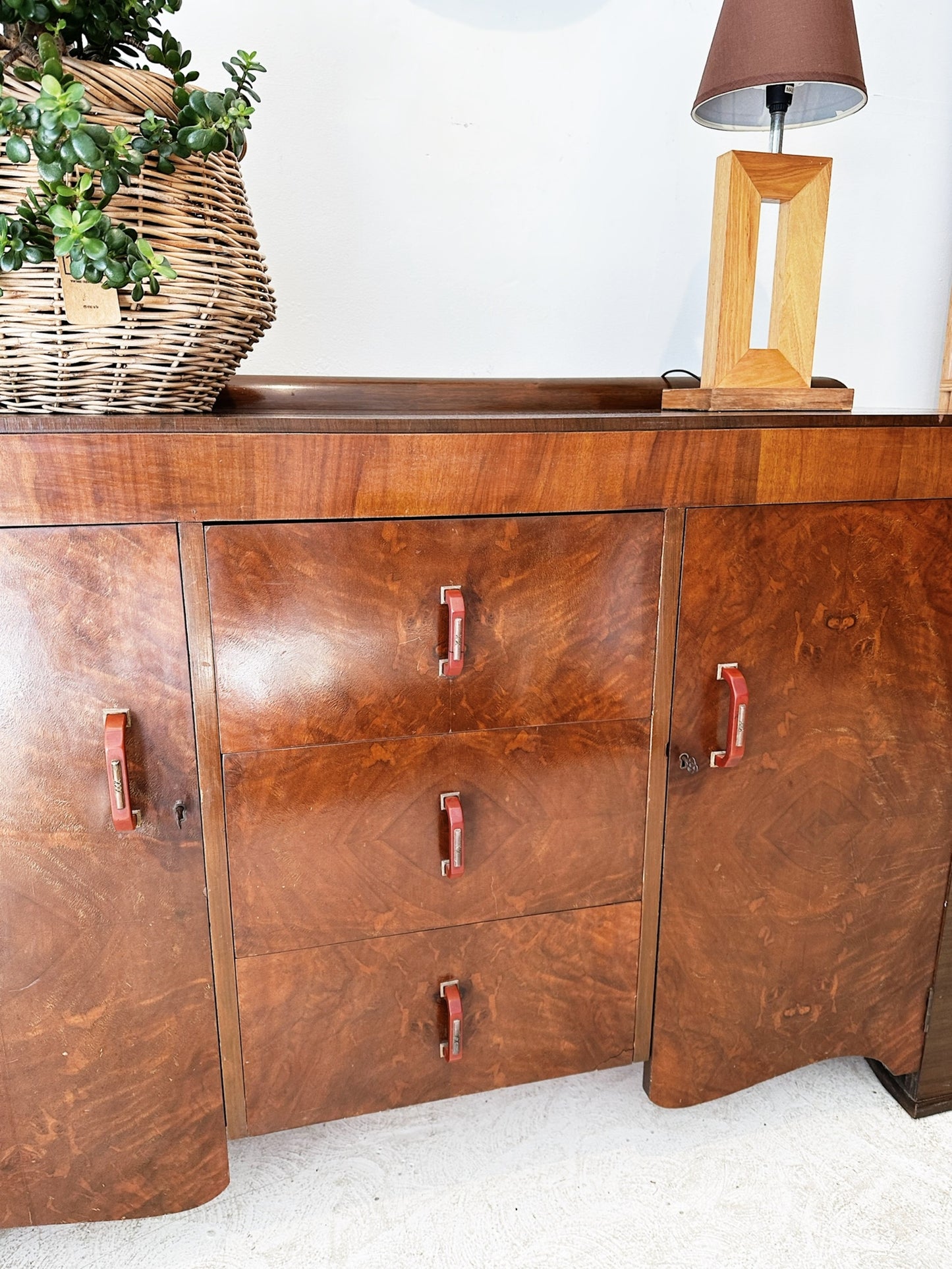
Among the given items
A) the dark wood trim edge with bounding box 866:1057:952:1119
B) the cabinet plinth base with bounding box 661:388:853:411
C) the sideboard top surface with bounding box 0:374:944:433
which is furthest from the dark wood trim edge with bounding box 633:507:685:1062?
the dark wood trim edge with bounding box 866:1057:952:1119

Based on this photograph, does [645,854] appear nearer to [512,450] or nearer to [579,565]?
[579,565]

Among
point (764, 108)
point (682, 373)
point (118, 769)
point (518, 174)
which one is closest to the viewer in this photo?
point (118, 769)

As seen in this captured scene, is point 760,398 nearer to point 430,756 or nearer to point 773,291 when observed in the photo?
point 773,291

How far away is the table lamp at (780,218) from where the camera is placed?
943 mm

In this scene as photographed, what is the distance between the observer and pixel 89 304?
2.28 feet

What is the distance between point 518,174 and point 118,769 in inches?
38.5

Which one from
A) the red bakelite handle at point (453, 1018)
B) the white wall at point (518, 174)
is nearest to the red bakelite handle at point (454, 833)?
the red bakelite handle at point (453, 1018)

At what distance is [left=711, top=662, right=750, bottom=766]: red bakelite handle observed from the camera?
3.01 ft

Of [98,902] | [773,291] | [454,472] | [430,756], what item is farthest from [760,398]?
[98,902]

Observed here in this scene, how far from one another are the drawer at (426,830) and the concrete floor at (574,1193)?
0.39 m

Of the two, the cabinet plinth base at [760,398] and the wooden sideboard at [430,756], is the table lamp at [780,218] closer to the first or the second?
the cabinet plinth base at [760,398]

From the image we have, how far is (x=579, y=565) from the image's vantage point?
868 millimetres

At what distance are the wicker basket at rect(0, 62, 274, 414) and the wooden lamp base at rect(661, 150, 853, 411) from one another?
0.54 metres

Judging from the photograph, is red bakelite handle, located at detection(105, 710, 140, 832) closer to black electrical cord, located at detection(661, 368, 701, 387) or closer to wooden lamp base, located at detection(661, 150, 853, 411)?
wooden lamp base, located at detection(661, 150, 853, 411)
